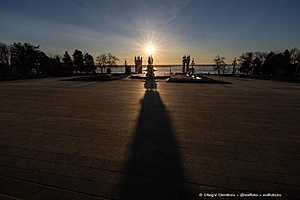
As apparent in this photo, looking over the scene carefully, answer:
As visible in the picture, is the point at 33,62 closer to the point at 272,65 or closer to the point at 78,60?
the point at 78,60

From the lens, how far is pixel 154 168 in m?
3.10

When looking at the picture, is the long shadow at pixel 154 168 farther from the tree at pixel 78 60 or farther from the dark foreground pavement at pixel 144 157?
the tree at pixel 78 60

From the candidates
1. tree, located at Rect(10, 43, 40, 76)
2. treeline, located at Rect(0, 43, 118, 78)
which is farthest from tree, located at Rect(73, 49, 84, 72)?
tree, located at Rect(10, 43, 40, 76)

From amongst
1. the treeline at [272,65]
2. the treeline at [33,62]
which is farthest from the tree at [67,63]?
the treeline at [272,65]

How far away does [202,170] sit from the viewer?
9.95ft

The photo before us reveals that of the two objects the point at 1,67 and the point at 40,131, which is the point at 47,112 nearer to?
the point at 40,131

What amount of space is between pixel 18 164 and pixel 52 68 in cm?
4410

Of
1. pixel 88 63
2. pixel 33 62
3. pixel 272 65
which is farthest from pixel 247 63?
pixel 33 62

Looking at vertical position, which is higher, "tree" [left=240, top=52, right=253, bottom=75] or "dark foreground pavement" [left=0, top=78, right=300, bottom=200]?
"tree" [left=240, top=52, right=253, bottom=75]

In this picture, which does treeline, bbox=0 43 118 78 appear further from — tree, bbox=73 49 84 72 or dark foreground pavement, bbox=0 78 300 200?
dark foreground pavement, bbox=0 78 300 200

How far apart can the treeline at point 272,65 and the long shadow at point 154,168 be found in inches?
1492

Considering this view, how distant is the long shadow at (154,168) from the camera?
2.50 metres

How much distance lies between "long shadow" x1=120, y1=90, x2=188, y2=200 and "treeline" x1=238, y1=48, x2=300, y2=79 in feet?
124

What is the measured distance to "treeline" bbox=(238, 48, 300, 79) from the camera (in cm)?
4012
